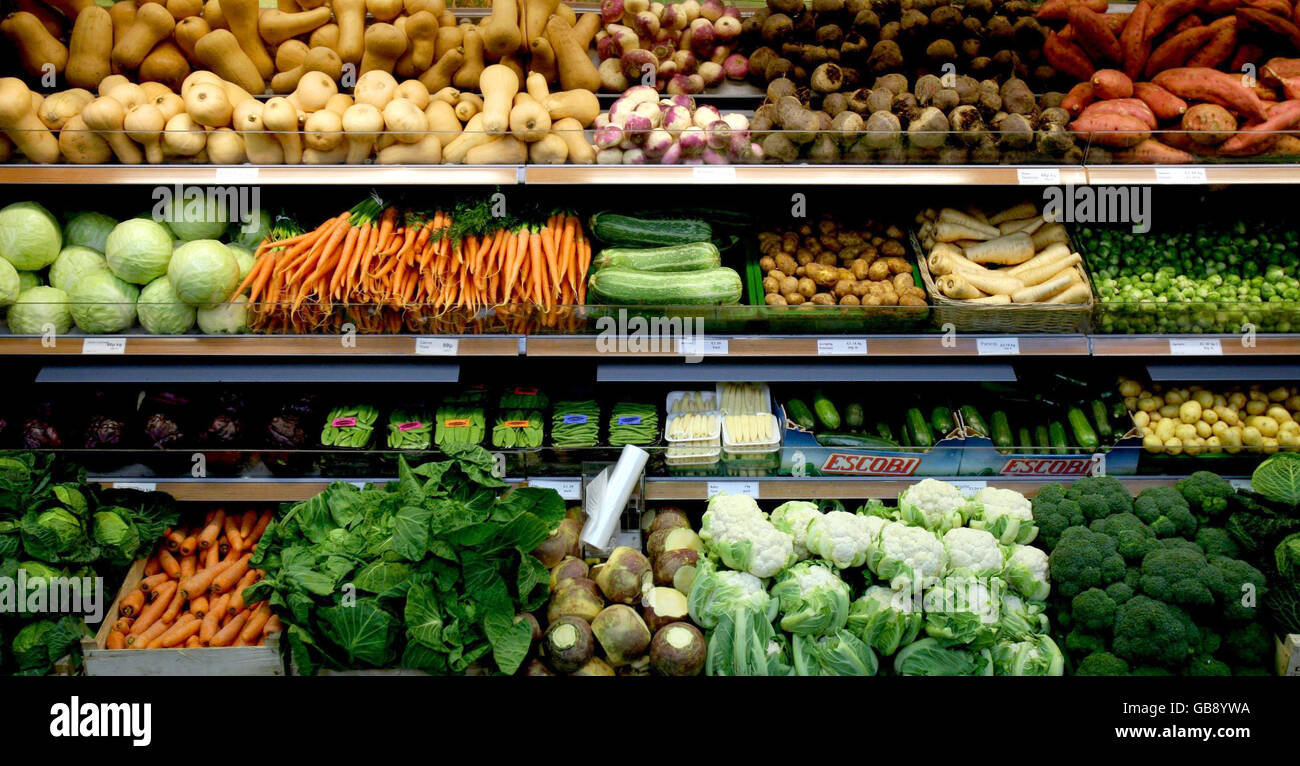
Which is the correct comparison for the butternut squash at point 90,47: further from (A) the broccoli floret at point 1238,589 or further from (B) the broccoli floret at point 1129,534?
(A) the broccoli floret at point 1238,589

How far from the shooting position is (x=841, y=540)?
2.11 m

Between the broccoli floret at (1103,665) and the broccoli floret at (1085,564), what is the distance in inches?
6.3

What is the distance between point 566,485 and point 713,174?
3.69 feet

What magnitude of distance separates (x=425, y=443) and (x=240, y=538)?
0.67m

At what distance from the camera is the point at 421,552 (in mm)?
2010

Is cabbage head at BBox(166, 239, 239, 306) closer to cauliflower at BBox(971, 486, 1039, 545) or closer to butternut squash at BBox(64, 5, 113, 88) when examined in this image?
butternut squash at BBox(64, 5, 113, 88)

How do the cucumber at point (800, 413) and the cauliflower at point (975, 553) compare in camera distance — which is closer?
the cauliflower at point (975, 553)

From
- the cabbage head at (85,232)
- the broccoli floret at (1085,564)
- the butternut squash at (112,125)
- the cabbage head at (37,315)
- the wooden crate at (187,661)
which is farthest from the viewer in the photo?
the cabbage head at (85,232)

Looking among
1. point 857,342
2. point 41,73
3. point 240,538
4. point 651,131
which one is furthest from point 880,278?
point 41,73

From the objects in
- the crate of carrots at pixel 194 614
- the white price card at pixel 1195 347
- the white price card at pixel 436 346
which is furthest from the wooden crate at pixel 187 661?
the white price card at pixel 1195 347

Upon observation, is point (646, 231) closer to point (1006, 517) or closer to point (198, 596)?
point (1006, 517)

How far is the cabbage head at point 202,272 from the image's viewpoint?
2697 millimetres

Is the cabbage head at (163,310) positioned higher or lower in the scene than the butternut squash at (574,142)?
lower
